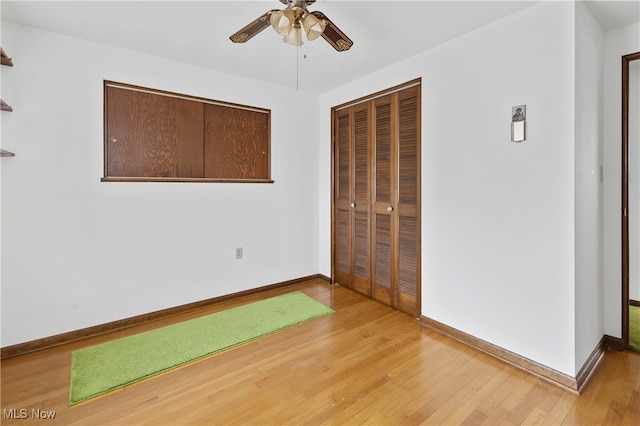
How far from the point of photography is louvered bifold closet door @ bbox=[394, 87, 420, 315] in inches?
113

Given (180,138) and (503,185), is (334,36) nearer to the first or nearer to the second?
(503,185)

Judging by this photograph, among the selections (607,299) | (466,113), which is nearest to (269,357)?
(466,113)

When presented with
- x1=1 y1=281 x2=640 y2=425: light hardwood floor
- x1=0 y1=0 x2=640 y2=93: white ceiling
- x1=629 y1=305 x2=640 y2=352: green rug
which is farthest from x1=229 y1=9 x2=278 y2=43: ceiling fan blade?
x1=629 y1=305 x2=640 y2=352: green rug

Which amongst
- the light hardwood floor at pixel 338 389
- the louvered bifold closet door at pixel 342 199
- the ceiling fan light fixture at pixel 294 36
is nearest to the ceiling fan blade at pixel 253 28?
the ceiling fan light fixture at pixel 294 36

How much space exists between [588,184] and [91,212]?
3713 millimetres

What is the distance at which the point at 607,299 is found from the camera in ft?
7.86

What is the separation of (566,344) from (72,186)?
371 centimetres

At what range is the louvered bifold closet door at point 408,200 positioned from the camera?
2.86m

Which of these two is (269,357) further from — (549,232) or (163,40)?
(163,40)

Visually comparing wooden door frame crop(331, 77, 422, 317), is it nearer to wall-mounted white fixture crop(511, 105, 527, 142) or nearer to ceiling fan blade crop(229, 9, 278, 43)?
wall-mounted white fixture crop(511, 105, 527, 142)

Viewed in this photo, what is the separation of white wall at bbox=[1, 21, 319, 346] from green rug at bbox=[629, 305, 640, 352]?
10.9 feet
